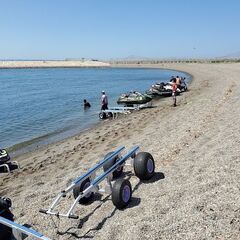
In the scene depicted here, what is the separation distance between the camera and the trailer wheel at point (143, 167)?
9039 millimetres

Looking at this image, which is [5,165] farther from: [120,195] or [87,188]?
[120,195]

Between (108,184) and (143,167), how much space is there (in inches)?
47.3

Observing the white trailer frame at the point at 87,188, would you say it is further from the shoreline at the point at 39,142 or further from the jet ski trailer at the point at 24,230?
the shoreline at the point at 39,142

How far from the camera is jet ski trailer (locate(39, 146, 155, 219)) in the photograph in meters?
7.41

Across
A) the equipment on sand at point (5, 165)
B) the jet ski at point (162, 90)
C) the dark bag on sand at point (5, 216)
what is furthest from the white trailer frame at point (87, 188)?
the jet ski at point (162, 90)

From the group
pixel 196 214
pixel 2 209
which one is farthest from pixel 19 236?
pixel 196 214

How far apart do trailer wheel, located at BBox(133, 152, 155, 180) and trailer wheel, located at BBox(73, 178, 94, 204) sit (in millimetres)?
1347

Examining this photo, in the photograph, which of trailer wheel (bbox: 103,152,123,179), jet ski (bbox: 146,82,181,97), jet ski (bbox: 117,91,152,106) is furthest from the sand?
jet ski (bbox: 146,82,181,97)

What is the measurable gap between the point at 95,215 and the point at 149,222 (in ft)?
4.70

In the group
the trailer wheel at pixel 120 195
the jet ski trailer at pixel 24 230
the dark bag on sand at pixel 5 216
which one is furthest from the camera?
the trailer wheel at pixel 120 195

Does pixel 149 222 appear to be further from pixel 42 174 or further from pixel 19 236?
pixel 42 174

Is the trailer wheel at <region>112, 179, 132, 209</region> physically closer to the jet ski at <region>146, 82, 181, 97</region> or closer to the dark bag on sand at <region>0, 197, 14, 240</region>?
the dark bag on sand at <region>0, 197, 14, 240</region>

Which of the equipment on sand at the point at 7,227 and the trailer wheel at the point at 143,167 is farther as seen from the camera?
the trailer wheel at the point at 143,167

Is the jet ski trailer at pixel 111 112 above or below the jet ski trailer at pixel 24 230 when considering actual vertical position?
below
